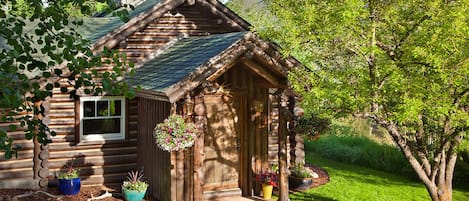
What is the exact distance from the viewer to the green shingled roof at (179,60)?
10.1m

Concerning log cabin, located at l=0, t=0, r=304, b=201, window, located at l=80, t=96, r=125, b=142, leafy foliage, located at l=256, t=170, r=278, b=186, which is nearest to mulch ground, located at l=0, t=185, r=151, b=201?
log cabin, located at l=0, t=0, r=304, b=201

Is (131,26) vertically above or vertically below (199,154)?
above

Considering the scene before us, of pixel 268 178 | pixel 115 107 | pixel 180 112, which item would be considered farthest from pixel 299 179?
pixel 115 107

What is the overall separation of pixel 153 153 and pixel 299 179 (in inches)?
156

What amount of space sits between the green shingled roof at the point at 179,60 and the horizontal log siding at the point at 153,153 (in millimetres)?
614

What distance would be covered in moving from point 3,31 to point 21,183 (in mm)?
8741

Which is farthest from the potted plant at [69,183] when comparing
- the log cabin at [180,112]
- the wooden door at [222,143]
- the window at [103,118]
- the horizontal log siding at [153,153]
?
the wooden door at [222,143]

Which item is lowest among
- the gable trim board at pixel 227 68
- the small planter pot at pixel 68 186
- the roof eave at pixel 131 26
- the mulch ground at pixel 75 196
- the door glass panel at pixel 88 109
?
the mulch ground at pixel 75 196

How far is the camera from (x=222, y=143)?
11711 mm

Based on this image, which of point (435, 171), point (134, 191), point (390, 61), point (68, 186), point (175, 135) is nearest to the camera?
point (390, 61)

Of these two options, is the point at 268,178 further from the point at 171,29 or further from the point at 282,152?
the point at 171,29

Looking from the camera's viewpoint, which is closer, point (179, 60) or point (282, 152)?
point (282, 152)

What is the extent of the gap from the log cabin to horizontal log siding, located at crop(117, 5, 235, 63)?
3 centimetres

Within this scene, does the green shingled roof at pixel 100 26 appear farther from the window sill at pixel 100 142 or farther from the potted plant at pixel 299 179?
the potted plant at pixel 299 179
